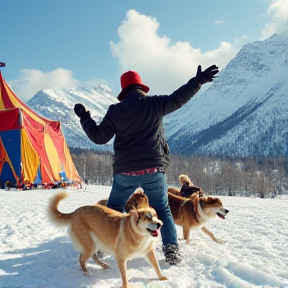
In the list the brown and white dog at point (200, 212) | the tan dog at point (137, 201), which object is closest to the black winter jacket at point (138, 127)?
the tan dog at point (137, 201)

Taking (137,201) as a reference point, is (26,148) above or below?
above

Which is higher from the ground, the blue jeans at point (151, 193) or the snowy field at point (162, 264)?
the blue jeans at point (151, 193)

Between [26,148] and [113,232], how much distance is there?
1887 centimetres

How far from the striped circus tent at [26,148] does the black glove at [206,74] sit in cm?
1893

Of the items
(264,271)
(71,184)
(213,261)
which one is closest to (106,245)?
(213,261)

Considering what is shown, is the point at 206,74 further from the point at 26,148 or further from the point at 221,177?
the point at 221,177

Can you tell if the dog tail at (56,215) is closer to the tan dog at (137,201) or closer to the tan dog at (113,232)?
the tan dog at (113,232)

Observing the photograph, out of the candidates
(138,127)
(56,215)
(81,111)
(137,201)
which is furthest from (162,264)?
(81,111)

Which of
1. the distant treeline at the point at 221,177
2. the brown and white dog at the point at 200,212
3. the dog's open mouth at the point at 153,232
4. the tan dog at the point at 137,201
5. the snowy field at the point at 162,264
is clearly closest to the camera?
the dog's open mouth at the point at 153,232

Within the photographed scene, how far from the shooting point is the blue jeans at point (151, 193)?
4.23 m

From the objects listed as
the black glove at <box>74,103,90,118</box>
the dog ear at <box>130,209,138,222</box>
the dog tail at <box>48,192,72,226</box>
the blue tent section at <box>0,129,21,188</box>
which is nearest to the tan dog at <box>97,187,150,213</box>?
the dog ear at <box>130,209,138,222</box>

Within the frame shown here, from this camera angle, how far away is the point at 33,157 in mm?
21547

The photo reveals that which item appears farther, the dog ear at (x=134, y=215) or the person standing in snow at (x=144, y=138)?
the person standing in snow at (x=144, y=138)

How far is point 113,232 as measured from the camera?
3.87m
